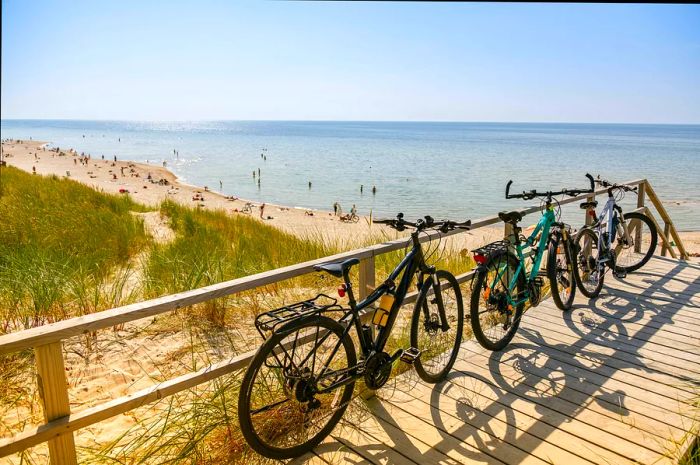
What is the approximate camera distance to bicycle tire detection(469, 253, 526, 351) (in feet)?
12.5

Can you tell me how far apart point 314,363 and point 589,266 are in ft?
12.5

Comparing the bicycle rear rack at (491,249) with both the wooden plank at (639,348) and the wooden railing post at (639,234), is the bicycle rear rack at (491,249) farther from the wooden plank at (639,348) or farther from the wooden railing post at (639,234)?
the wooden railing post at (639,234)

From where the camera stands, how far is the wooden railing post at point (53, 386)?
6.53 ft

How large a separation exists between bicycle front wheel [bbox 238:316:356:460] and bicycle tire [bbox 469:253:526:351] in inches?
47.8

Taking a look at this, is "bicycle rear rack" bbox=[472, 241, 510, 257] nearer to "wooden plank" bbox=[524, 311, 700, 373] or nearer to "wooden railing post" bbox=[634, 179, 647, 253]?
"wooden plank" bbox=[524, 311, 700, 373]

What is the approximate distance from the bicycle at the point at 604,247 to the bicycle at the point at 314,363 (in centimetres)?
251

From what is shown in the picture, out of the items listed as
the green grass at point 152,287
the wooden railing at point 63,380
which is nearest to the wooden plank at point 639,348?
the green grass at point 152,287

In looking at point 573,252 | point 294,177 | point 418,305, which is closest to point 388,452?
point 418,305

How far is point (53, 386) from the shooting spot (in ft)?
6.64

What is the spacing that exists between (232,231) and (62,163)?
33059 mm

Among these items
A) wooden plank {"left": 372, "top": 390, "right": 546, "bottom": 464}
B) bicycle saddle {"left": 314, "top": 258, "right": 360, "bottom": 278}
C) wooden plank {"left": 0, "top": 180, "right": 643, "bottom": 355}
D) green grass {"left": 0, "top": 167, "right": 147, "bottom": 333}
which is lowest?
wooden plank {"left": 372, "top": 390, "right": 546, "bottom": 464}

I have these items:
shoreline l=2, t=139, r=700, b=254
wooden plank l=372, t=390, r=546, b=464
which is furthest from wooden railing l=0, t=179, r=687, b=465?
shoreline l=2, t=139, r=700, b=254

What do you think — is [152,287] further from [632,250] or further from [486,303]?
[632,250]

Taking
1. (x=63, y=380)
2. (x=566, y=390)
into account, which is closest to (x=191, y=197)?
(x=566, y=390)
